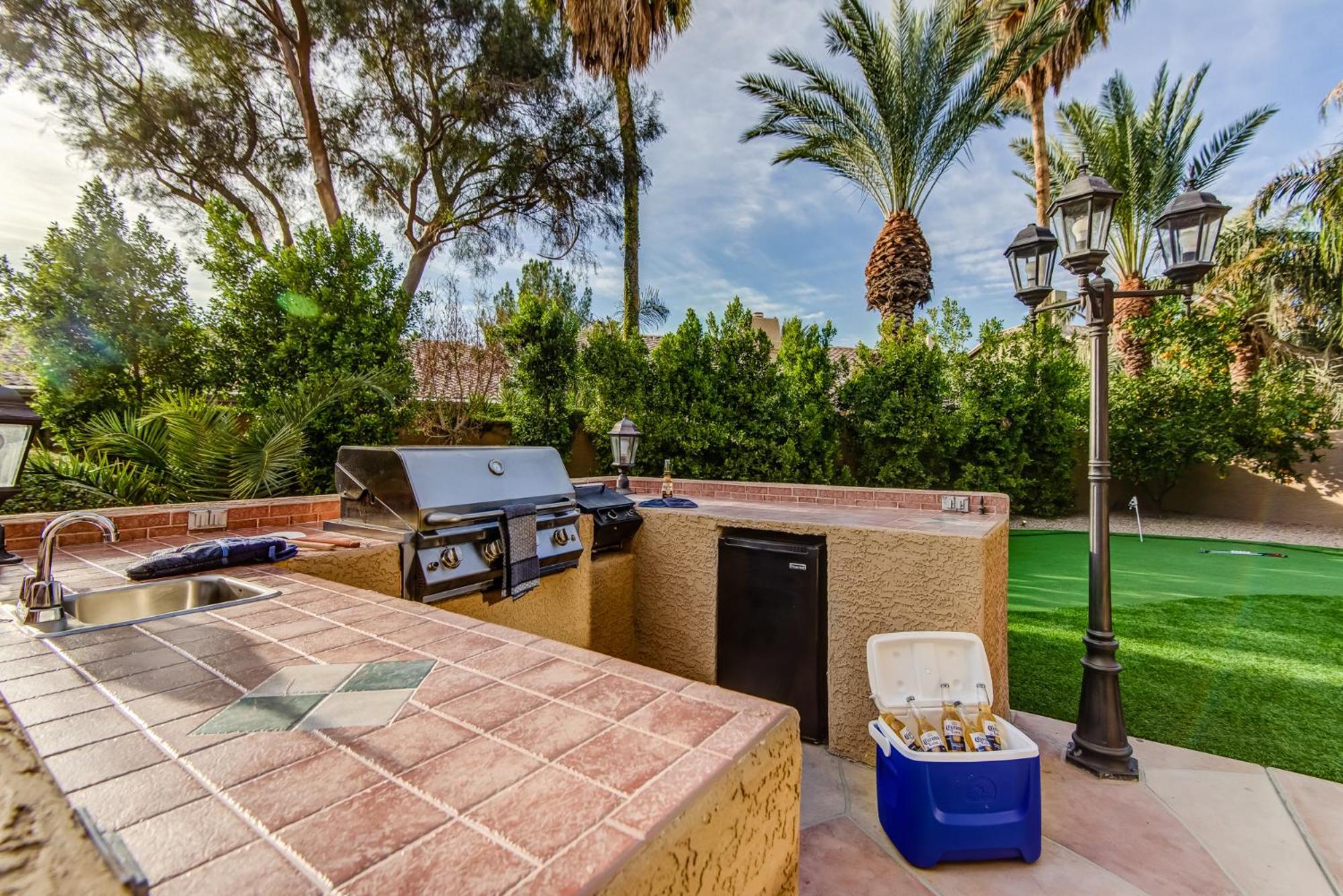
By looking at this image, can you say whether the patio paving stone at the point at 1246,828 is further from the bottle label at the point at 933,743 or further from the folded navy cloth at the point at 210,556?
the folded navy cloth at the point at 210,556

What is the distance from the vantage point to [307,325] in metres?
6.86

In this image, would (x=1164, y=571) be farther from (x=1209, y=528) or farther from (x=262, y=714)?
(x=262, y=714)

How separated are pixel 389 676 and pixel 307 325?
704 centimetres

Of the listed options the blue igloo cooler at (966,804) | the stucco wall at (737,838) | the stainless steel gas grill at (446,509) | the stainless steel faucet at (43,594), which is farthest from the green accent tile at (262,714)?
the blue igloo cooler at (966,804)

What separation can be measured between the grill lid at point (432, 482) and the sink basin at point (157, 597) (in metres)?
0.73

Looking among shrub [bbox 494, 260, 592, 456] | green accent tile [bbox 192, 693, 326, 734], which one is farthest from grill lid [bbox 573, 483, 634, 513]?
shrub [bbox 494, 260, 592, 456]

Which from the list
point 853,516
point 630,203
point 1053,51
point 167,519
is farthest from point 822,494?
point 1053,51

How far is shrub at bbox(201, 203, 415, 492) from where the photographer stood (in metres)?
6.66

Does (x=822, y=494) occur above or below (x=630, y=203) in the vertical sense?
below

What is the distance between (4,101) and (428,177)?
6.03 metres

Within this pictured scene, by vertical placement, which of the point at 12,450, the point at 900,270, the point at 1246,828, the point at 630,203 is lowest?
the point at 1246,828

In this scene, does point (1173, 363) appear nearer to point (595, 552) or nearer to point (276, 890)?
point (595, 552)

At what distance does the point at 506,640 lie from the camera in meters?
1.48

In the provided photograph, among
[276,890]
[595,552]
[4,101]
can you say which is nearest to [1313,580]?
[595,552]
